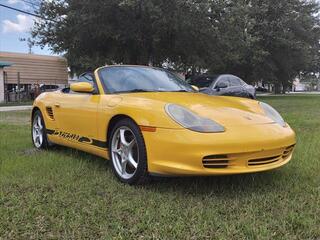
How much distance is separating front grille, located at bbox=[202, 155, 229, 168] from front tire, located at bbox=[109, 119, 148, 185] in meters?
0.60

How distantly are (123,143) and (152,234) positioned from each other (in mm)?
1502

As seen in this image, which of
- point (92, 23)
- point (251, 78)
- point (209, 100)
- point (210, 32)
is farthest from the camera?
point (251, 78)

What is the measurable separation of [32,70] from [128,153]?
1332 inches

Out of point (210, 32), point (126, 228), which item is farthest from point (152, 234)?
point (210, 32)

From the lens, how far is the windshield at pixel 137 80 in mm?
5133

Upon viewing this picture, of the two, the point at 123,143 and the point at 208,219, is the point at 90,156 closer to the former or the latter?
the point at 123,143

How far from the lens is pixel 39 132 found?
6.59 meters

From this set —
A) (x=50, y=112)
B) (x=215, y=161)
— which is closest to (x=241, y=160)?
(x=215, y=161)

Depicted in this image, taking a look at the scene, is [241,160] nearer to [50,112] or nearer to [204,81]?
[50,112]

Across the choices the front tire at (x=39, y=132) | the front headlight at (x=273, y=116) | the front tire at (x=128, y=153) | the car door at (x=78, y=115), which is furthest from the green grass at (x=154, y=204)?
the front tire at (x=39, y=132)

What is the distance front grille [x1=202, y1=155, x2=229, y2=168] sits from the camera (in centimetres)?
387

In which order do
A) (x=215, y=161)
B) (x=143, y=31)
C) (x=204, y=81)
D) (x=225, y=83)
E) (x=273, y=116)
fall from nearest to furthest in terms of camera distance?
(x=215, y=161) → (x=273, y=116) → (x=225, y=83) → (x=204, y=81) → (x=143, y=31)

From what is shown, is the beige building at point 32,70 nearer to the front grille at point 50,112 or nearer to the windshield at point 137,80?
the front grille at point 50,112

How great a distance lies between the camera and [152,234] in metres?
3.13
